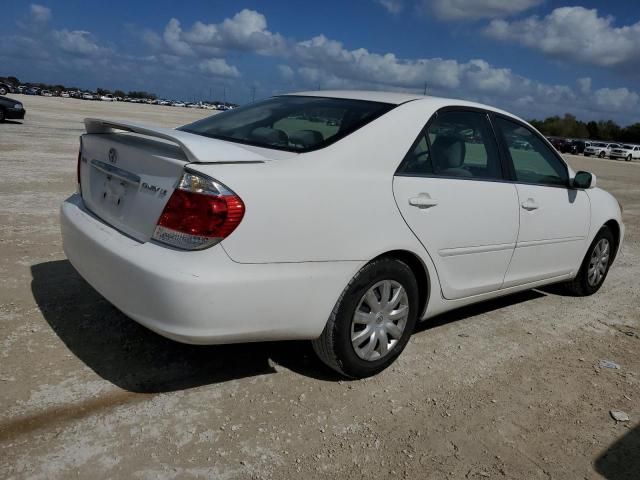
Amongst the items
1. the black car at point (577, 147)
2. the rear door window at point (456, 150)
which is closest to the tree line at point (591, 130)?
the black car at point (577, 147)

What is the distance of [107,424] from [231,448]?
60 centimetres

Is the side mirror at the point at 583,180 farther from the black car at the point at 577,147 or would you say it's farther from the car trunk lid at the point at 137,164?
the black car at the point at 577,147

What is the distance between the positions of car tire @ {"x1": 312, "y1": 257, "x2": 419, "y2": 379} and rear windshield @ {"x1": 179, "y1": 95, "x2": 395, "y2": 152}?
771 mm

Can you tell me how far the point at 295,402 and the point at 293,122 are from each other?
5.37 feet

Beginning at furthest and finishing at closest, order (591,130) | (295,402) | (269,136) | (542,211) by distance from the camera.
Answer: (591,130)
(542,211)
(269,136)
(295,402)

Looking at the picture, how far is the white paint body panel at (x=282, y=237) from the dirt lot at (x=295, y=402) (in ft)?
1.44

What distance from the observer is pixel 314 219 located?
283 centimetres

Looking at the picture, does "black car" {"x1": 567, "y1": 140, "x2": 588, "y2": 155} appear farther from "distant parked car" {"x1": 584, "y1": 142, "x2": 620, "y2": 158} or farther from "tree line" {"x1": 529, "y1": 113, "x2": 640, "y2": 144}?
"tree line" {"x1": 529, "y1": 113, "x2": 640, "y2": 144}

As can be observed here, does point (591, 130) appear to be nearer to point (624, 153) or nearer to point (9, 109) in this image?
point (624, 153)

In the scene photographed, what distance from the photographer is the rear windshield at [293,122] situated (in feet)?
10.5

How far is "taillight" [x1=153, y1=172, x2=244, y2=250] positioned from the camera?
2.57 metres

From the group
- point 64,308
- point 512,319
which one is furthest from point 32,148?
point 512,319

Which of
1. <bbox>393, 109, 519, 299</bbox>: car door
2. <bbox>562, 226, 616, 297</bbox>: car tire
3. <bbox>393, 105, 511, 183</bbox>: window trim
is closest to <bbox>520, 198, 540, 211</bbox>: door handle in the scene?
<bbox>393, 109, 519, 299</bbox>: car door

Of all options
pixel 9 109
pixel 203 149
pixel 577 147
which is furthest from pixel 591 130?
pixel 203 149
